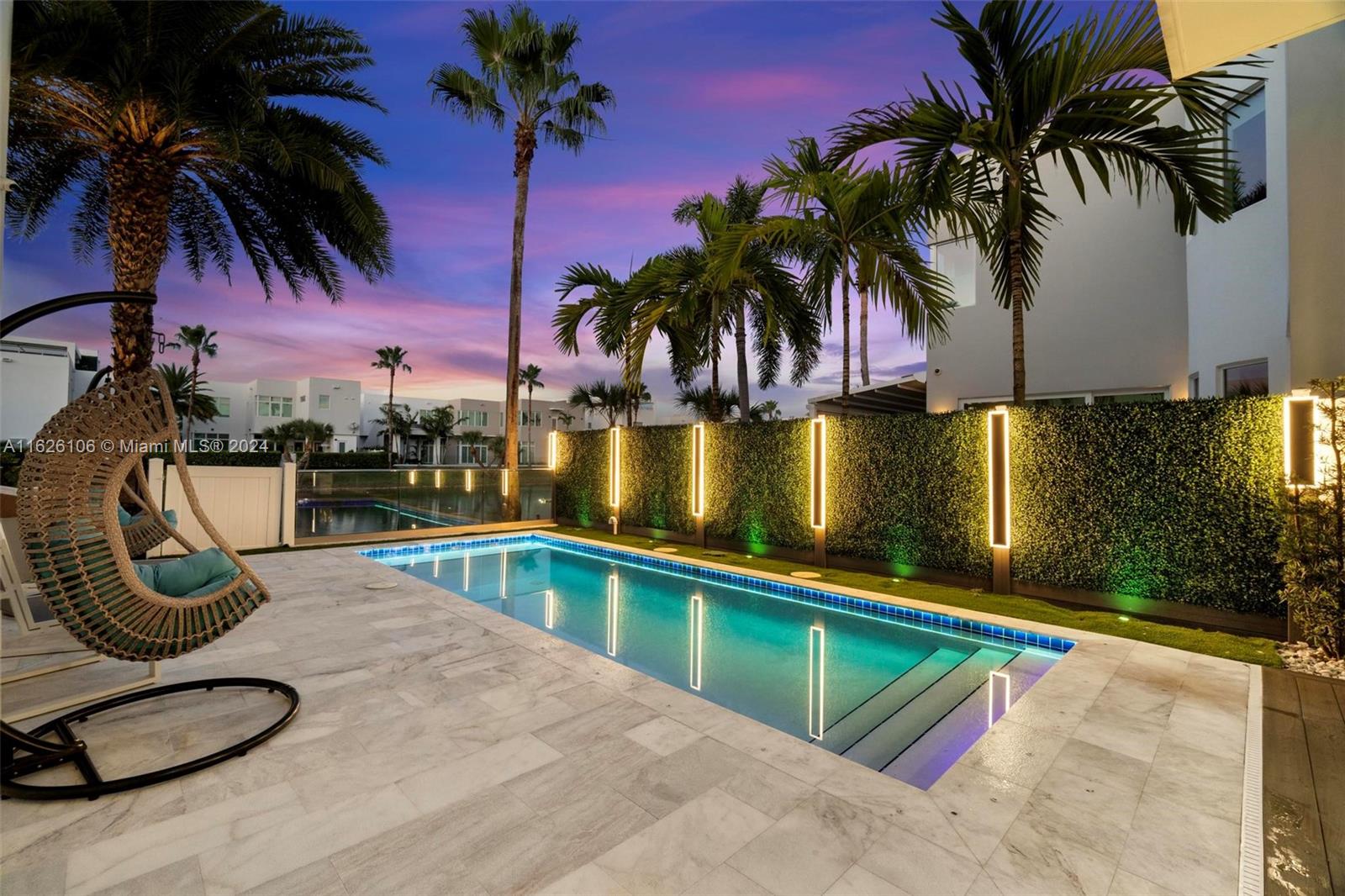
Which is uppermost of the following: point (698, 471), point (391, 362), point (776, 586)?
point (391, 362)

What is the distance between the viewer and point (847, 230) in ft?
22.8

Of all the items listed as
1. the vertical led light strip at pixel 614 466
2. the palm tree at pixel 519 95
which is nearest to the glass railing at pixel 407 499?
the palm tree at pixel 519 95

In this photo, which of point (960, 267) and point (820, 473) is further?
point (960, 267)

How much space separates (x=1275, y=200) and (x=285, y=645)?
9978mm

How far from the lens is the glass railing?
8930 millimetres

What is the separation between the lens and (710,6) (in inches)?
324

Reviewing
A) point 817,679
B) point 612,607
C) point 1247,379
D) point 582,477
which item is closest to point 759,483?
point 612,607

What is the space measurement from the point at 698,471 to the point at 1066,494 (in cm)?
500

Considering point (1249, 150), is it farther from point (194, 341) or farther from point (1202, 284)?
point (194, 341)

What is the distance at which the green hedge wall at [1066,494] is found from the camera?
4762 mm

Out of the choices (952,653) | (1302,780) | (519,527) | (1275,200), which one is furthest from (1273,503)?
(519,527)

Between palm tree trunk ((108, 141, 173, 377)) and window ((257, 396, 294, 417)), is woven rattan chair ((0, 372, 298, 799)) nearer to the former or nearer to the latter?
palm tree trunk ((108, 141, 173, 377))

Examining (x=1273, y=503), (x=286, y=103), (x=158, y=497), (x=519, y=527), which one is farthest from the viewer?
(x=519, y=527)

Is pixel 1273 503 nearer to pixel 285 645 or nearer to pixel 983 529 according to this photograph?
pixel 983 529
